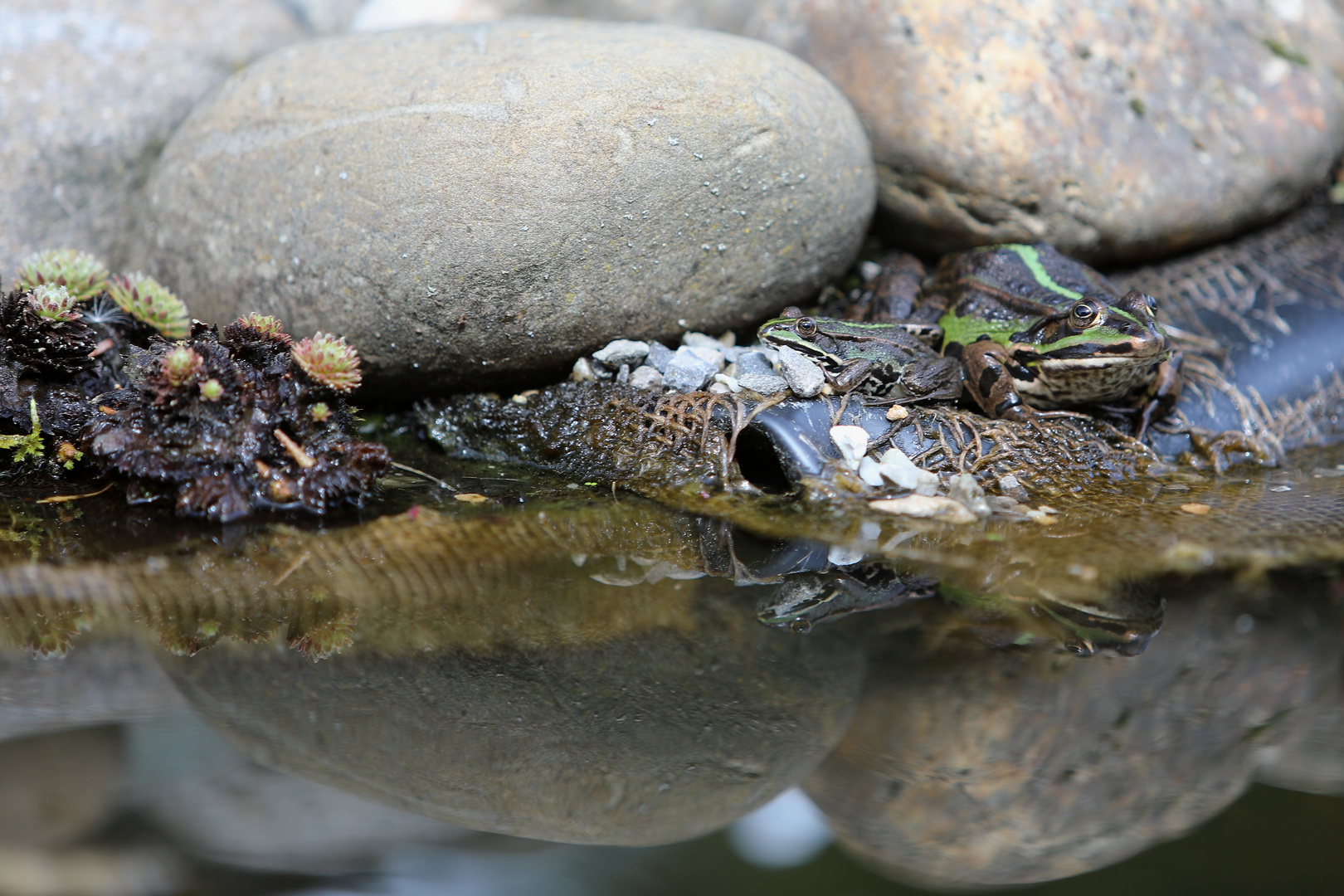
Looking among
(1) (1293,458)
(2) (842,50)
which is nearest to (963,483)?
(1) (1293,458)

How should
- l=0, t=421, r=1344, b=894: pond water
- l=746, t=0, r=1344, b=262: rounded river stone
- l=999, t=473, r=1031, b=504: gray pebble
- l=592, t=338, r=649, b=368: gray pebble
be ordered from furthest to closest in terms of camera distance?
l=746, t=0, r=1344, b=262: rounded river stone, l=592, t=338, r=649, b=368: gray pebble, l=999, t=473, r=1031, b=504: gray pebble, l=0, t=421, r=1344, b=894: pond water

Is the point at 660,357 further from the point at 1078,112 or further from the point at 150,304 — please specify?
the point at 1078,112

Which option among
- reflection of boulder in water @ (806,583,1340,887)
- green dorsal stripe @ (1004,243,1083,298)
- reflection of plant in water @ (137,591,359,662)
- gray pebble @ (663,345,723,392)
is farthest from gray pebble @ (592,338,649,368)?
reflection of boulder in water @ (806,583,1340,887)

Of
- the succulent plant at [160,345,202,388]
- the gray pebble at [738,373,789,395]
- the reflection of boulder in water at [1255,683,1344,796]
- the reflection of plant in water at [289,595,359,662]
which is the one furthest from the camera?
the gray pebble at [738,373,789,395]

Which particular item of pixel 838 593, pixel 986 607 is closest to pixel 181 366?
pixel 838 593

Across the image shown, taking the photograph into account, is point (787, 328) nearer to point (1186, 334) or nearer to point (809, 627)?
point (809, 627)

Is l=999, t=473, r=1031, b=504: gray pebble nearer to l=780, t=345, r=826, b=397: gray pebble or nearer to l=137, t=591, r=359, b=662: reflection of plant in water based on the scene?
l=780, t=345, r=826, b=397: gray pebble
